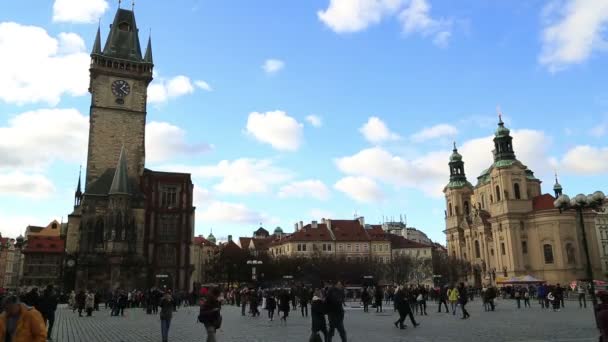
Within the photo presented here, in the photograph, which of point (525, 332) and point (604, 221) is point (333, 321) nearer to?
point (525, 332)

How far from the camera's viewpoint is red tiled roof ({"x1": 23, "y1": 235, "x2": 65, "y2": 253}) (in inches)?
4340

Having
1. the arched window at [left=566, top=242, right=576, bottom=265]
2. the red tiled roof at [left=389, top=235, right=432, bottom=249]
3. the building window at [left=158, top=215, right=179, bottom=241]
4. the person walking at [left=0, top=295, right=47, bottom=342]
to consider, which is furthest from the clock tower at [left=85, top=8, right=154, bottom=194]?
the red tiled roof at [left=389, top=235, right=432, bottom=249]

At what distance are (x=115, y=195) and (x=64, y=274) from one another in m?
10.2

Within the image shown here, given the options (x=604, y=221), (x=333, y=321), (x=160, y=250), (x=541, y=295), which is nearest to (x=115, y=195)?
(x=160, y=250)

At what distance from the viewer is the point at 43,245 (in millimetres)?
111688

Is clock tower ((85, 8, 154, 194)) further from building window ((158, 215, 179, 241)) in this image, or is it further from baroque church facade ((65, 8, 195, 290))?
building window ((158, 215, 179, 241))

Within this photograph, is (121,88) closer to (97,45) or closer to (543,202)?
(97,45)

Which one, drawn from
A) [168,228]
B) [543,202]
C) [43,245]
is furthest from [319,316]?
[43,245]

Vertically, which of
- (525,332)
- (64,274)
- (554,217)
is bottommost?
(525,332)

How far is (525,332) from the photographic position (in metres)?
16.4

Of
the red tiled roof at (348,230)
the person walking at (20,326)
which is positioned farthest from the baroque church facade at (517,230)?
the person walking at (20,326)

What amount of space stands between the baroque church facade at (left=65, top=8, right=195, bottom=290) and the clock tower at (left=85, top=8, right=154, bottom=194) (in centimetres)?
11

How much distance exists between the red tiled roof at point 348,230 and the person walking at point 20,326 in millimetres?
103943

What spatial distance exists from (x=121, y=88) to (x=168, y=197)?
52.5ft
